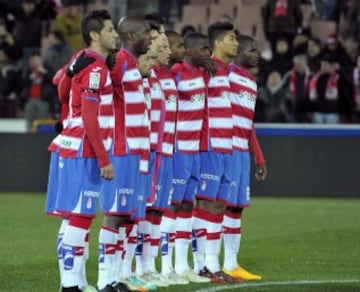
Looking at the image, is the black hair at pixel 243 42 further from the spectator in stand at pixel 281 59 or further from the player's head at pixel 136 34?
the spectator in stand at pixel 281 59

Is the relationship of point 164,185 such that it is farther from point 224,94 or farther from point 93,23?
point 93,23

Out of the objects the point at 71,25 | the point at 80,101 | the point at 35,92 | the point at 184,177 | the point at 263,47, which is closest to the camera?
the point at 80,101

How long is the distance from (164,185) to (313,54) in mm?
11699

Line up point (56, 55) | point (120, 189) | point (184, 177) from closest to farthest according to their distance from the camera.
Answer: point (120, 189), point (184, 177), point (56, 55)

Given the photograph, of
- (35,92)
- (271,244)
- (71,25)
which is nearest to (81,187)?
(271,244)

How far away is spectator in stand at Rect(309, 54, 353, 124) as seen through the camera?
2222cm

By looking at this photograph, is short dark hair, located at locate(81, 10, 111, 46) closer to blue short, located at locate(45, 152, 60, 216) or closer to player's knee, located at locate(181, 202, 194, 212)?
blue short, located at locate(45, 152, 60, 216)

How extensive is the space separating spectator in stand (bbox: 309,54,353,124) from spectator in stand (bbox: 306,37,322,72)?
35cm

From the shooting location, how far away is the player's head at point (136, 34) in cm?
1057

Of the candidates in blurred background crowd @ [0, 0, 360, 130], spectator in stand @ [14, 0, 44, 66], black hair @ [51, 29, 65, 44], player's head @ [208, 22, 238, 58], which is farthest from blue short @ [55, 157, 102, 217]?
spectator in stand @ [14, 0, 44, 66]

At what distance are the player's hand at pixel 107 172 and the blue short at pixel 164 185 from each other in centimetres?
194

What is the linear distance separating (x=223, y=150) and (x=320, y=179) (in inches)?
371

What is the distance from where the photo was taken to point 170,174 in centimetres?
1170

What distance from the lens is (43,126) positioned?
71.1 feet
